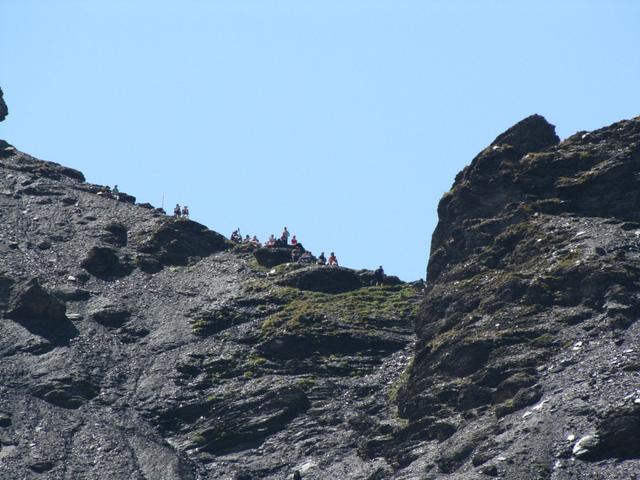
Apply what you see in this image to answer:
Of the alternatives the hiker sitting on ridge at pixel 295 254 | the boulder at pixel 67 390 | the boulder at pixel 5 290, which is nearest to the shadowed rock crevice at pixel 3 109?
the hiker sitting on ridge at pixel 295 254

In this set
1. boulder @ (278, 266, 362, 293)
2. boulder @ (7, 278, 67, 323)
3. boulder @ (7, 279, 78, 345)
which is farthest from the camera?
boulder @ (278, 266, 362, 293)

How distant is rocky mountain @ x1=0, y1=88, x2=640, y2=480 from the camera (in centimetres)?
8631

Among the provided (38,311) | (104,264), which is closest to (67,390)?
(38,311)

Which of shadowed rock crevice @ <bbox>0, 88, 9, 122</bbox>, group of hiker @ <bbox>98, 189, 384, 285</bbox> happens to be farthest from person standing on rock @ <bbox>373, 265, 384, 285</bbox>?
shadowed rock crevice @ <bbox>0, 88, 9, 122</bbox>

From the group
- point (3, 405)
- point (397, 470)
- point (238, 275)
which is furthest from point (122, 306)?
point (397, 470)

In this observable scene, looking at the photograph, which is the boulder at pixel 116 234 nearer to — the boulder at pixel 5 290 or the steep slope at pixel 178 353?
the steep slope at pixel 178 353

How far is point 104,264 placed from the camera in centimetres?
12562

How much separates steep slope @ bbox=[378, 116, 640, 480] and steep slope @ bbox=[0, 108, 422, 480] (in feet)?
15.1

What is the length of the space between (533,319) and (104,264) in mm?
42322

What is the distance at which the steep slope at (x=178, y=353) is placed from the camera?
9469cm

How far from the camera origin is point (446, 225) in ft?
369

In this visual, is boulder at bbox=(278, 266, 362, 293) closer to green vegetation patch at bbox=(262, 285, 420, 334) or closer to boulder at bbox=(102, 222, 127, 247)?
green vegetation patch at bbox=(262, 285, 420, 334)

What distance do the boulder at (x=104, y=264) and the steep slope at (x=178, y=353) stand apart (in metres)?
0.14

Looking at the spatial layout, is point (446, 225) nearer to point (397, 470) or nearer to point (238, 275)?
point (238, 275)
